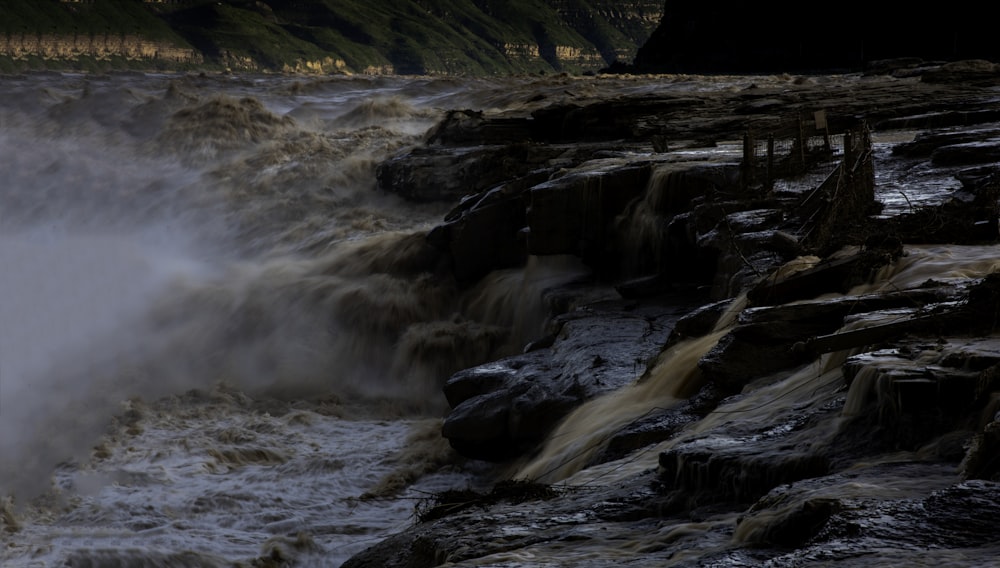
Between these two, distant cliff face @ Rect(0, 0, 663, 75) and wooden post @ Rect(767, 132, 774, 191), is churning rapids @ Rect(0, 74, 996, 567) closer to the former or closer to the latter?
wooden post @ Rect(767, 132, 774, 191)

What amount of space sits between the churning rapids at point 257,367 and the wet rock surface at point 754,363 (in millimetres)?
130

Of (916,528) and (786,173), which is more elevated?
(786,173)

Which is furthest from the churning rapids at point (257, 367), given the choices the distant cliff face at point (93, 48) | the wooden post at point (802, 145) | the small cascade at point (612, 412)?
the distant cliff face at point (93, 48)

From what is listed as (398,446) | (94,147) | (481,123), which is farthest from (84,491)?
(94,147)

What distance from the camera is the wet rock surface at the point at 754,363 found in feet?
19.5

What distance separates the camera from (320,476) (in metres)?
13.6

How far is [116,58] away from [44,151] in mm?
124981

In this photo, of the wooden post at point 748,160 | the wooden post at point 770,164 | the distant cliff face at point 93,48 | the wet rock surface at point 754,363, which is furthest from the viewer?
the distant cliff face at point 93,48

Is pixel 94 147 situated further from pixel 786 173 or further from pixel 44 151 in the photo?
pixel 786 173

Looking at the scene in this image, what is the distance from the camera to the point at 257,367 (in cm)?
1919

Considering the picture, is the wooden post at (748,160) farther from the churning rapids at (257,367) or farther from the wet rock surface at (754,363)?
the churning rapids at (257,367)

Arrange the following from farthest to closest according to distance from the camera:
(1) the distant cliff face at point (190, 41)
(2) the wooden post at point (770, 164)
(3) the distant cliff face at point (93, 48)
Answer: (1) the distant cliff face at point (190, 41)
(3) the distant cliff face at point (93, 48)
(2) the wooden post at point (770, 164)

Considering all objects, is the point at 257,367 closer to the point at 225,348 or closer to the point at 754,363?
the point at 225,348

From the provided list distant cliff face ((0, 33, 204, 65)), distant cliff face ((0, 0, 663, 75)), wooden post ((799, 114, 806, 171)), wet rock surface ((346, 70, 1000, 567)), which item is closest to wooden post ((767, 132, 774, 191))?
wet rock surface ((346, 70, 1000, 567))
